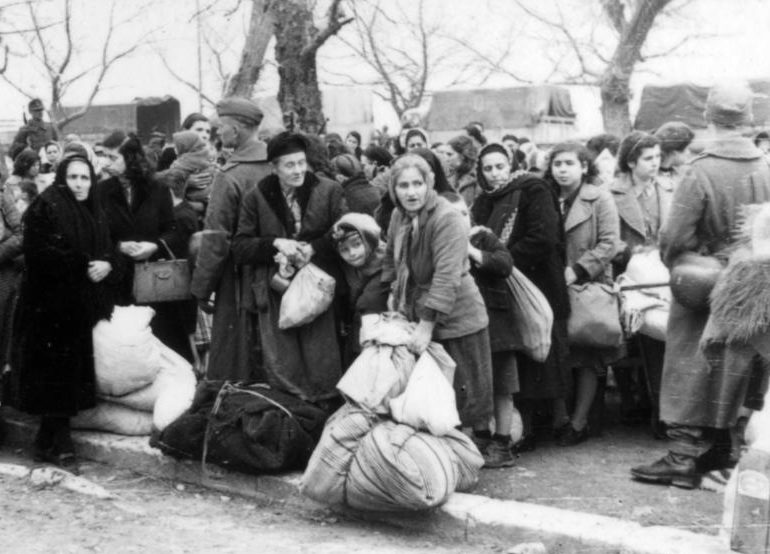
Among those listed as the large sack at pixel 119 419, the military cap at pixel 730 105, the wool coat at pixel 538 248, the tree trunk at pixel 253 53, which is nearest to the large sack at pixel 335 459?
the wool coat at pixel 538 248

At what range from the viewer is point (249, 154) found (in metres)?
6.71

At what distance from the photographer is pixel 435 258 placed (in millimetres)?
5559

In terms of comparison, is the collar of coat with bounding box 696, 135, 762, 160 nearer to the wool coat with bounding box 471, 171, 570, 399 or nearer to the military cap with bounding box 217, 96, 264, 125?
the wool coat with bounding box 471, 171, 570, 399

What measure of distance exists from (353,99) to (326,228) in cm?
1791

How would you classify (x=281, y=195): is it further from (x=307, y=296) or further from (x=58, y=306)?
(x=58, y=306)

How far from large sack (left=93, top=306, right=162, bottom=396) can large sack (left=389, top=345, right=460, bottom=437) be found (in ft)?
6.05

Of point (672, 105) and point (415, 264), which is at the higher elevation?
point (672, 105)

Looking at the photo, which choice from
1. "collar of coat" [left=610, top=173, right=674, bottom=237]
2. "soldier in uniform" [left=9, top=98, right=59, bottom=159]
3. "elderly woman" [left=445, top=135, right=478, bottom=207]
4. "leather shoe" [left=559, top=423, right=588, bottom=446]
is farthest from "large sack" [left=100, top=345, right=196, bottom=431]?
"soldier in uniform" [left=9, top=98, right=59, bottom=159]

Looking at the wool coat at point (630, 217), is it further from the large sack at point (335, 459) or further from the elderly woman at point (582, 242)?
the large sack at point (335, 459)

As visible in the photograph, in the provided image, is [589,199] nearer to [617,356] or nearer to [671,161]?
[617,356]

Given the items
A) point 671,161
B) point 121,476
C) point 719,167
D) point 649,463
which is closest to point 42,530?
point 121,476

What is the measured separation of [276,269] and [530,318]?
55.8 inches

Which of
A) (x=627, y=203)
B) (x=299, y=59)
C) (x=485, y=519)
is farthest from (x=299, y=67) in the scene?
(x=485, y=519)

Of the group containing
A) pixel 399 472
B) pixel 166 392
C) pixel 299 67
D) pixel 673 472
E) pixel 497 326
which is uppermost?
pixel 299 67
